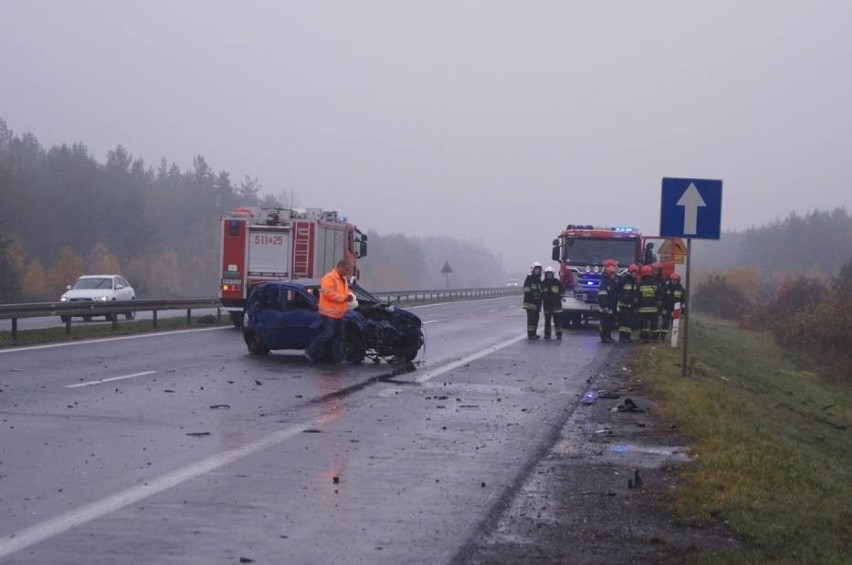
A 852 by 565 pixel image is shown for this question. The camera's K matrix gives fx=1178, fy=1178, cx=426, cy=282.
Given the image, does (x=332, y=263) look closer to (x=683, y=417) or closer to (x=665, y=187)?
(x=665, y=187)

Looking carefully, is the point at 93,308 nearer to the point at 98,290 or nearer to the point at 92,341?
the point at 92,341

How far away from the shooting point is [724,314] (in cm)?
6294

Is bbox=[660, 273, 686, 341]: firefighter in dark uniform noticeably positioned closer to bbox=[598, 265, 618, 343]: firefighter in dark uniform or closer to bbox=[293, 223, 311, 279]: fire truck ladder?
bbox=[598, 265, 618, 343]: firefighter in dark uniform

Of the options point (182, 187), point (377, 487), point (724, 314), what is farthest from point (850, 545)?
point (182, 187)

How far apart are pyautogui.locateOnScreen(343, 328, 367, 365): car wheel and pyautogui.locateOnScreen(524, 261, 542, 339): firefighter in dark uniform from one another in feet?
29.9

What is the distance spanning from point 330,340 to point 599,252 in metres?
15.9

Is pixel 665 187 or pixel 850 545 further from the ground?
pixel 665 187

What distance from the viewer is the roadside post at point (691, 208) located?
54.3 feet

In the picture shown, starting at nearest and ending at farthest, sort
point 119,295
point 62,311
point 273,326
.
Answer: point 273,326 < point 62,311 < point 119,295

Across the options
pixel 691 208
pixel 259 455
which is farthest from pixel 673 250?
pixel 259 455

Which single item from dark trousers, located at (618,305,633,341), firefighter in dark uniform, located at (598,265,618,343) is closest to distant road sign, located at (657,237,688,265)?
firefighter in dark uniform, located at (598,265,618,343)

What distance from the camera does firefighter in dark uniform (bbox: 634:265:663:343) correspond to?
1047 inches

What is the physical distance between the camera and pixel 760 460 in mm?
10352

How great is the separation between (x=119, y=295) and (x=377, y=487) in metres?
31.8
